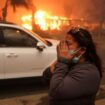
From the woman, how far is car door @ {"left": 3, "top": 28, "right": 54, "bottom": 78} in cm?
447

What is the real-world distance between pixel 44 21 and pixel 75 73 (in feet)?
51.2

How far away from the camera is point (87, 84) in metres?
2.54

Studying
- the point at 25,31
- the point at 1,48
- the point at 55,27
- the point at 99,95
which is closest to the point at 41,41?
the point at 25,31

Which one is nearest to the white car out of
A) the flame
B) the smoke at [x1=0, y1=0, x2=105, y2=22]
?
the flame

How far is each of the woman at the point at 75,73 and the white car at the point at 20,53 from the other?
445cm

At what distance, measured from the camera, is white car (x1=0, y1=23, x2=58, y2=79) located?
6.99 m

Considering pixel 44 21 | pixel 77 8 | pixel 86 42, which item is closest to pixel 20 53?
pixel 86 42

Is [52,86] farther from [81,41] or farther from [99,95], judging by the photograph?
[99,95]

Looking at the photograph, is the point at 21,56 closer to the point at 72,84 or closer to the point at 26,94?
the point at 26,94

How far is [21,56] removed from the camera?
23.3ft

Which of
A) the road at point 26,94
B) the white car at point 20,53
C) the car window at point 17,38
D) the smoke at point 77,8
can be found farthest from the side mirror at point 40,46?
the smoke at point 77,8

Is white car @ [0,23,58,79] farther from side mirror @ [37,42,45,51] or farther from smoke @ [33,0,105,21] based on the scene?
smoke @ [33,0,105,21]

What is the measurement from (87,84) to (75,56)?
0.22 metres

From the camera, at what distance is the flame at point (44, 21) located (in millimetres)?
17719
